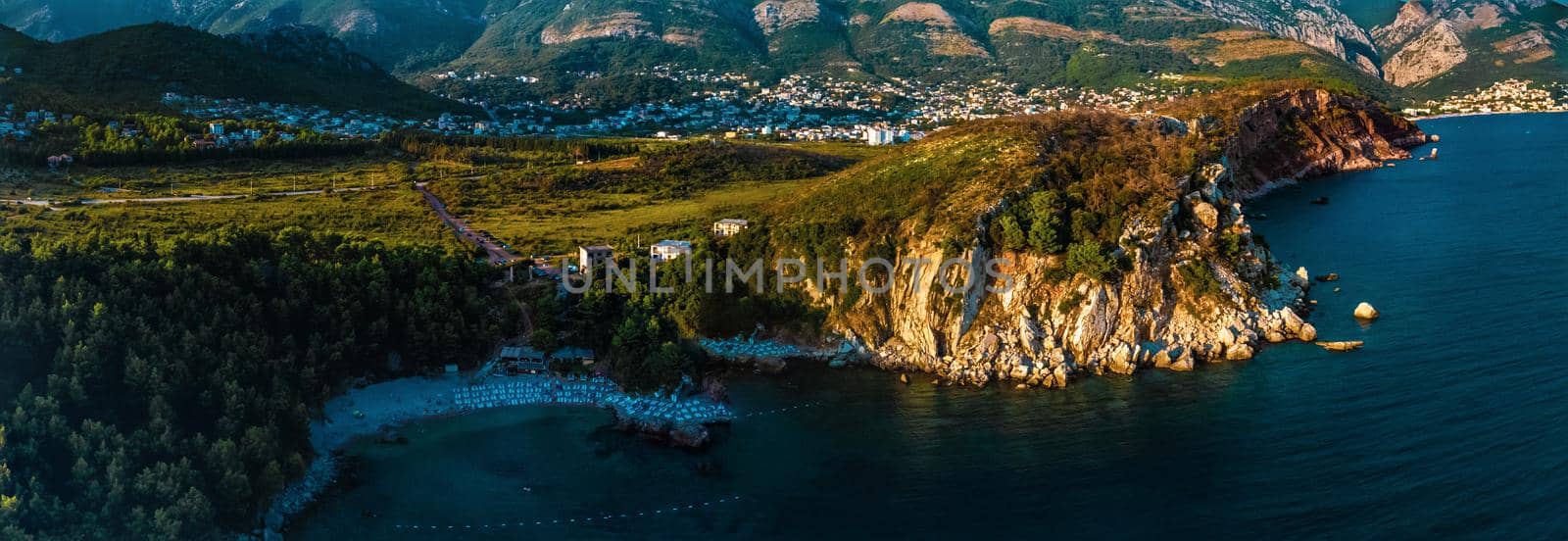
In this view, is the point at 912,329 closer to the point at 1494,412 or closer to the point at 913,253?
the point at 913,253

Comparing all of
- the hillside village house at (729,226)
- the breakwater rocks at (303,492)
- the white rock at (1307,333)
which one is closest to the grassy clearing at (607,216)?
the hillside village house at (729,226)

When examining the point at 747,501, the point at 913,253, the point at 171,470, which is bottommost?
the point at 747,501

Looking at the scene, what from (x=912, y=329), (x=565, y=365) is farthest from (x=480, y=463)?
(x=912, y=329)

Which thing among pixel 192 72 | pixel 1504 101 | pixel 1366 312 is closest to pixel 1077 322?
Answer: pixel 1366 312

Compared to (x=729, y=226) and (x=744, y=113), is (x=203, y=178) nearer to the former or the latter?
(x=729, y=226)

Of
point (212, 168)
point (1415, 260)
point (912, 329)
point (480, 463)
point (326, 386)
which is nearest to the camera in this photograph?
point (480, 463)

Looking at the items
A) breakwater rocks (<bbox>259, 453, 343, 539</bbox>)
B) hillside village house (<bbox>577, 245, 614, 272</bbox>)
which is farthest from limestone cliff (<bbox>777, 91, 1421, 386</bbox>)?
breakwater rocks (<bbox>259, 453, 343, 539</bbox>)

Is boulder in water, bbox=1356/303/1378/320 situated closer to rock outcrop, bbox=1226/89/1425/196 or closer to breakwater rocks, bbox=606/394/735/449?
breakwater rocks, bbox=606/394/735/449
